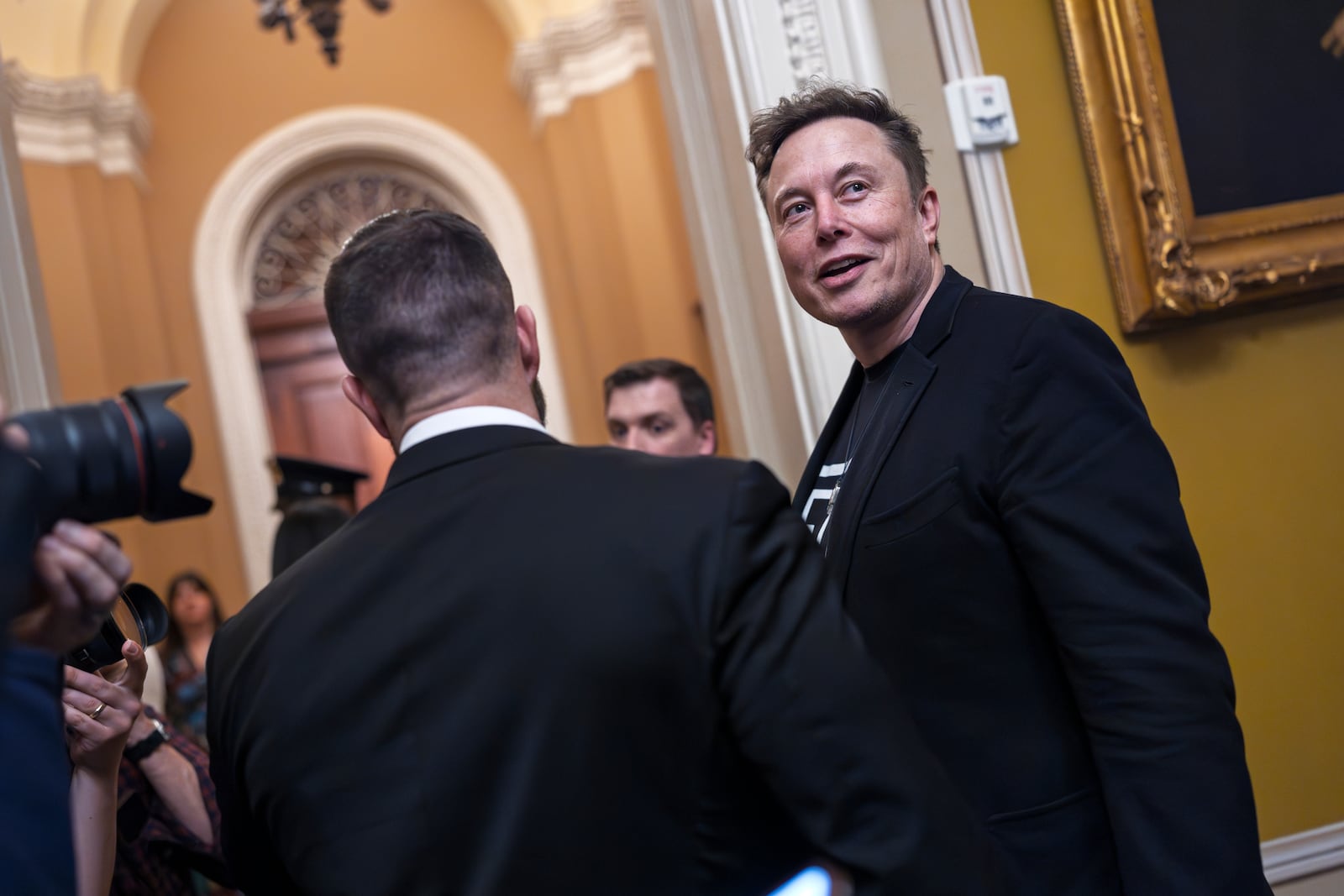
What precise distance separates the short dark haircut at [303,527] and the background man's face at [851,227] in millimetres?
2077

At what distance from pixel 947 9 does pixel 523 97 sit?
584cm

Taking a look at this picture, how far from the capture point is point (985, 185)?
2.48 meters

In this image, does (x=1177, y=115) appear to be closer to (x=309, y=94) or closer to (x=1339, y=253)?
(x=1339, y=253)

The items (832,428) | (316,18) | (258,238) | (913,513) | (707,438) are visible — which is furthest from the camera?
(258,238)

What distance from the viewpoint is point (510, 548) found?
1168mm

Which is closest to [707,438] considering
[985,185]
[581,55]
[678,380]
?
[678,380]

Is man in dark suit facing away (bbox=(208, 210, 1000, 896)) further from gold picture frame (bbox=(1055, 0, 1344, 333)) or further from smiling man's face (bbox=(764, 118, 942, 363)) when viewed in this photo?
gold picture frame (bbox=(1055, 0, 1344, 333))

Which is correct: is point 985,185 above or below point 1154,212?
above

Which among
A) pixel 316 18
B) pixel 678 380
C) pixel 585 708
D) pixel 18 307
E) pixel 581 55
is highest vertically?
pixel 581 55

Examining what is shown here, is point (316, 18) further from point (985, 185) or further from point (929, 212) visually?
point (929, 212)

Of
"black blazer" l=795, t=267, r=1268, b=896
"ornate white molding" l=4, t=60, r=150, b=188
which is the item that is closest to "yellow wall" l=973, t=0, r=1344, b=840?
"black blazer" l=795, t=267, r=1268, b=896

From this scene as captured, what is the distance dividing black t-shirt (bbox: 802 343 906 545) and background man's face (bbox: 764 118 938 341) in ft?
0.28

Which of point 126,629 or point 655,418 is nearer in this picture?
point 126,629

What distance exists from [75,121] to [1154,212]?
6.12 meters
